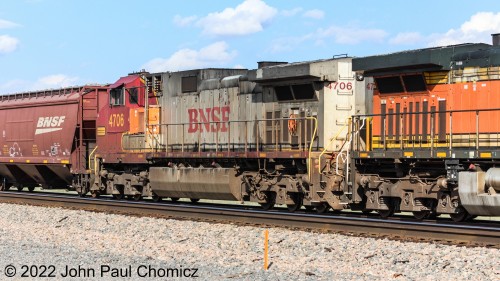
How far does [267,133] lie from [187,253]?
23.7 feet

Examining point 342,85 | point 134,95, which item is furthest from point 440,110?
point 134,95

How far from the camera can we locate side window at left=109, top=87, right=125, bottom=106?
22.9 metres

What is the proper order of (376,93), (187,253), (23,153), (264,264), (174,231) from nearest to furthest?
(264,264)
(187,253)
(174,231)
(376,93)
(23,153)

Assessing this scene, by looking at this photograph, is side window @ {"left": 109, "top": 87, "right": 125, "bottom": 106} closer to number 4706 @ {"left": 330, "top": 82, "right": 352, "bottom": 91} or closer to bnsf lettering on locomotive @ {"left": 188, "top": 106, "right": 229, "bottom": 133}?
bnsf lettering on locomotive @ {"left": 188, "top": 106, "right": 229, "bottom": 133}

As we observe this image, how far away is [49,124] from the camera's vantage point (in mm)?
25734

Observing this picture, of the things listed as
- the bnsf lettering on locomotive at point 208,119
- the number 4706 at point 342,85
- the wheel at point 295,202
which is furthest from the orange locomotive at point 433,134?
the bnsf lettering on locomotive at point 208,119

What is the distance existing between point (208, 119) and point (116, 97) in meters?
4.03

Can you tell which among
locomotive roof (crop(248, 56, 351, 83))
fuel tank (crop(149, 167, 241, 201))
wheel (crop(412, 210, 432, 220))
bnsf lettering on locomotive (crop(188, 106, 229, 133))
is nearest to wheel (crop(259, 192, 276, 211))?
fuel tank (crop(149, 167, 241, 201))

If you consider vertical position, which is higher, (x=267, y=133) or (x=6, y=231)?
(x=267, y=133)

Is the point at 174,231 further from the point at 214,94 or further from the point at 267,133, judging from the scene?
the point at 214,94

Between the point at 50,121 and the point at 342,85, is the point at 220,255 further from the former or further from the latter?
the point at 50,121

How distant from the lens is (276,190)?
59.4 ft

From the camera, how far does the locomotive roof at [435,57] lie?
14703 millimetres

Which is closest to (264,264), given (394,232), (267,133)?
(394,232)
